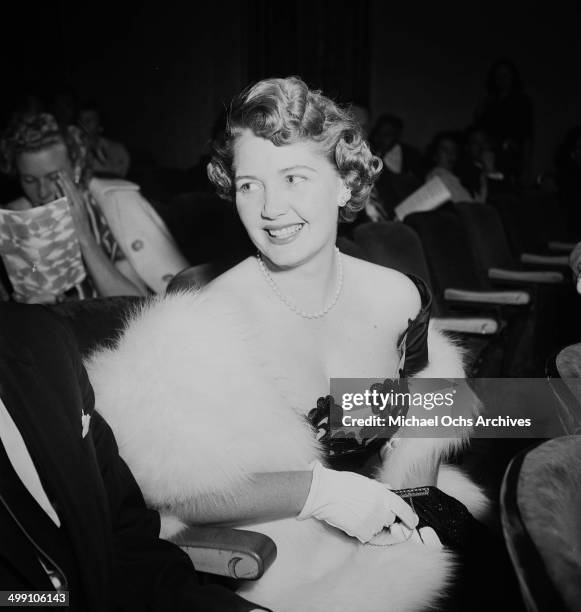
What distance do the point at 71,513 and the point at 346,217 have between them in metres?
0.83

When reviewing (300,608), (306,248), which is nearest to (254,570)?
(300,608)

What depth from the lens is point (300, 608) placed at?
96 centimetres

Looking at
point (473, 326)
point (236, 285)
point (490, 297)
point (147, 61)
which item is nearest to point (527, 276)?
point (490, 297)

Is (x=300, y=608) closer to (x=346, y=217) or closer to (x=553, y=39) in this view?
(x=346, y=217)

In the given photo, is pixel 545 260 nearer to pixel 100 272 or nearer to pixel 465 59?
pixel 100 272

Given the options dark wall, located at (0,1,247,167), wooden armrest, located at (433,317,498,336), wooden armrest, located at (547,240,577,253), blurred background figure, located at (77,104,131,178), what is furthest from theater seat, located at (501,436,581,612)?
dark wall, located at (0,1,247,167)

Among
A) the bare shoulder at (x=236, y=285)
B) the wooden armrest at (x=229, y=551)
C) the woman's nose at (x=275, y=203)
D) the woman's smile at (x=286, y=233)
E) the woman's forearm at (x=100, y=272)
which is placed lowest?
the wooden armrest at (x=229, y=551)

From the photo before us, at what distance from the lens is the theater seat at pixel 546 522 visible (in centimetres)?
56

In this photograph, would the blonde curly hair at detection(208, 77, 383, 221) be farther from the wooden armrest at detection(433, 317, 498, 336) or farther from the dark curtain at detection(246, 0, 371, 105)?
the dark curtain at detection(246, 0, 371, 105)

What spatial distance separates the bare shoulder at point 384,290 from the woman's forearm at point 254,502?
1.56ft

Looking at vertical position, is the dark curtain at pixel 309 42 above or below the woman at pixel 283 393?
above

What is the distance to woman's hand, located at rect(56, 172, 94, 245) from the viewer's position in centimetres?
181

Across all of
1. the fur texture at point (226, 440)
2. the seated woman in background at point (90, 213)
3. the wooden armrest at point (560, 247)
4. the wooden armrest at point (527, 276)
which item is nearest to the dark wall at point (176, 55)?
the wooden armrest at point (560, 247)

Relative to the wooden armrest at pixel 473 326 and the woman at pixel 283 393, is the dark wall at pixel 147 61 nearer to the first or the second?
the wooden armrest at pixel 473 326
